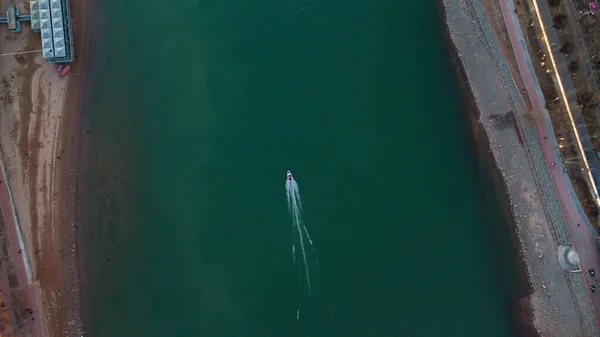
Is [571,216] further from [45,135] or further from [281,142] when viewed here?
[45,135]

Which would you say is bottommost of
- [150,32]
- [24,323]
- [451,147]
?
[24,323]

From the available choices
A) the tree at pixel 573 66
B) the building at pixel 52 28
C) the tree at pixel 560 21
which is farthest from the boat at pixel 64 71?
the tree at pixel 573 66

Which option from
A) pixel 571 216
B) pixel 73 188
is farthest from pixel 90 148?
pixel 571 216

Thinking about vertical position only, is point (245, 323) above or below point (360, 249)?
below

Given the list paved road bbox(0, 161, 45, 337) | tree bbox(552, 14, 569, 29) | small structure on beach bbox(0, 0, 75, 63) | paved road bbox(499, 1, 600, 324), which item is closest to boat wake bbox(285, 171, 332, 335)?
paved road bbox(499, 1, 600, 324)

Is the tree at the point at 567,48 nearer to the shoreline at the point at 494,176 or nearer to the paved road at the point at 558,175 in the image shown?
the paved road at the point at 558,175

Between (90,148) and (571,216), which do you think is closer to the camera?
(571,216)
